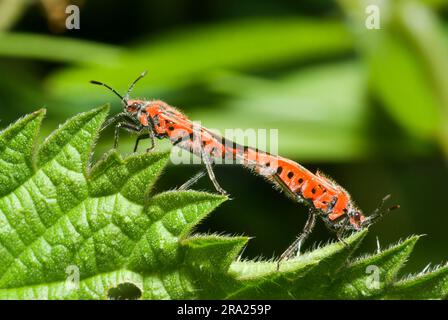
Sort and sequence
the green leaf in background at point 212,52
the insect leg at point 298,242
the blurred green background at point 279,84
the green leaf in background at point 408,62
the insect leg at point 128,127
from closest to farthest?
the insect leg at point 298,242 < the insect leg at point 128,127 < the green leaf in background at point 408,62 < the blurred green background at point 279,84 < the green leaf in background at point 212,52

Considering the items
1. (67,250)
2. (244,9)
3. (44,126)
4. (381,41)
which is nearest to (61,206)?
(67,250)

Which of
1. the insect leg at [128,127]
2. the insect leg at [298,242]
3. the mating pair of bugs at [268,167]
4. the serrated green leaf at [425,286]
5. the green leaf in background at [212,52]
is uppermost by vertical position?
the green leaf in background at [212,52]

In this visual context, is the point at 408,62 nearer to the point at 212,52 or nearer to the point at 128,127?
the point at 212,52

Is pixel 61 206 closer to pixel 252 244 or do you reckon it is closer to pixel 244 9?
pixel 252 244

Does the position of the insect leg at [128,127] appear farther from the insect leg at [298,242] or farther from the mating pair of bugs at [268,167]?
the insect leg at [298,242]

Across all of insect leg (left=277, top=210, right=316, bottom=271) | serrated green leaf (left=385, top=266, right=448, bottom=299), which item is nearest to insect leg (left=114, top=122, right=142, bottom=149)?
insect leg (left=277, top=210, right=316, bottom=271)

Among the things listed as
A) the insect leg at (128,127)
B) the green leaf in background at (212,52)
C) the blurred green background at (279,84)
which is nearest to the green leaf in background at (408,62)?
the blurred green background at (279,84)
